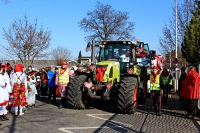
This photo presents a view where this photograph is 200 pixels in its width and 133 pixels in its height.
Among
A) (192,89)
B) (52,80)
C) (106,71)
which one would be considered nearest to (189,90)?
(192,89)

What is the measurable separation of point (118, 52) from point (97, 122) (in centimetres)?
396

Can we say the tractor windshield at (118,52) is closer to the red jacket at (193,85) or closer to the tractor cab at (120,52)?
the tractor cab at (120,52)

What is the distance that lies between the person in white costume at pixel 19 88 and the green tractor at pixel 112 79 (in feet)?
5.67

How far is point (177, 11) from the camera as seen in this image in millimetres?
25750

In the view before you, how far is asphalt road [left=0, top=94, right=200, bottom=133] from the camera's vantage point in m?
7.80

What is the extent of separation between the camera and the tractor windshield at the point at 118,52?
11875mm

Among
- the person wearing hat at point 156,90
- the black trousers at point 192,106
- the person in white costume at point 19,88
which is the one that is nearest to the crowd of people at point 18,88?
the person in white costume at point 19,88

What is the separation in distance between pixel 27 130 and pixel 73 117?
2205mm

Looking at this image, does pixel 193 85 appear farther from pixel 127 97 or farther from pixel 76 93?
pixel 76 93

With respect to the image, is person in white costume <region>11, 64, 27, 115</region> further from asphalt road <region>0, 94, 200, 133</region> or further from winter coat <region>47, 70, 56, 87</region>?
winter coat <region>47, 70, 56, 87</region>

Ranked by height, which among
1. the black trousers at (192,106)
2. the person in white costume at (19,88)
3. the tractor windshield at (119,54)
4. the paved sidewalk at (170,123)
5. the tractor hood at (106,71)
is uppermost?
the tractor windshield at (119,54)

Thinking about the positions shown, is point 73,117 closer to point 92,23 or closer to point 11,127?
point 11,127

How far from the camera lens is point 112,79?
11.0m

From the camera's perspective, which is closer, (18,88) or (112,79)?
(18,88)
